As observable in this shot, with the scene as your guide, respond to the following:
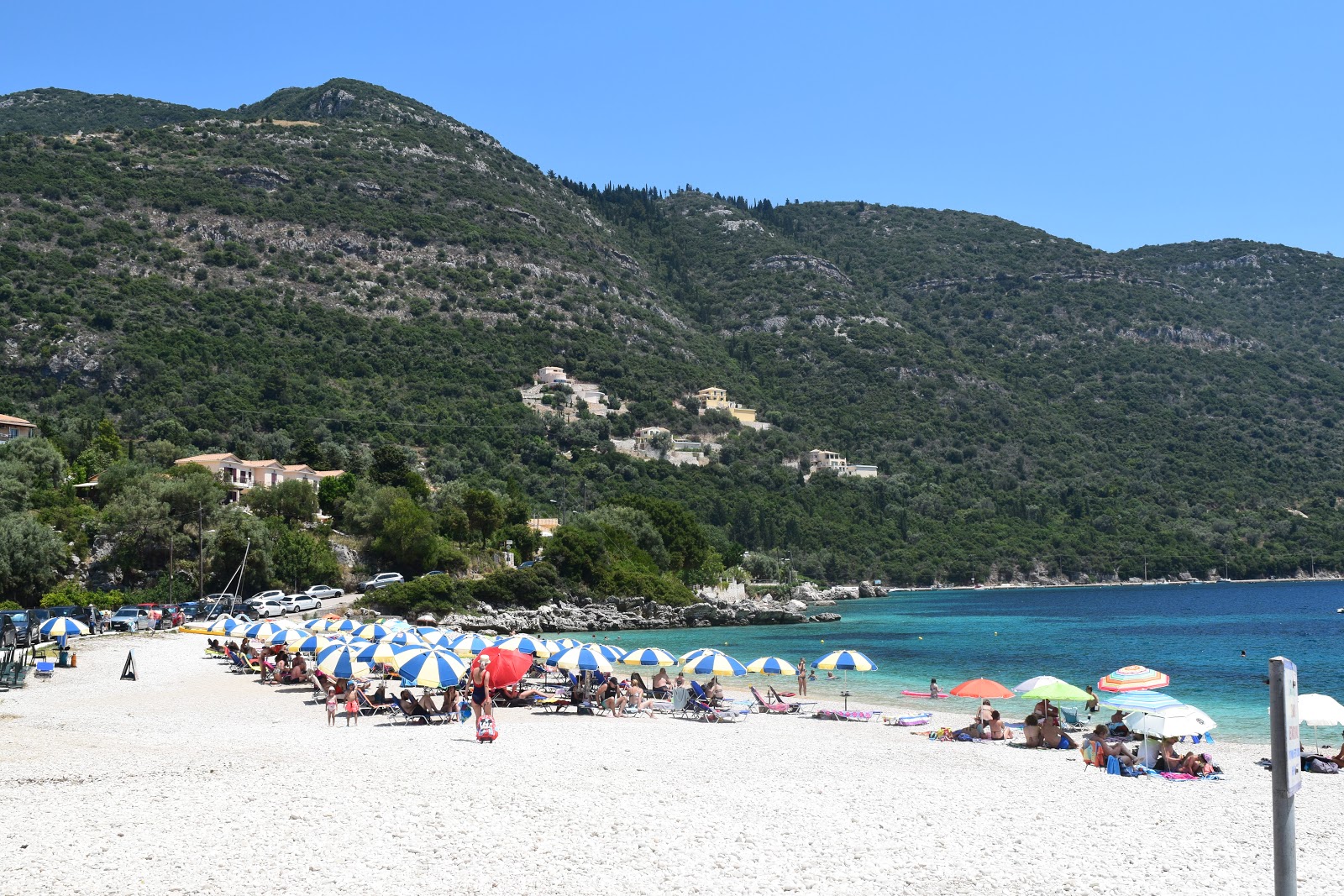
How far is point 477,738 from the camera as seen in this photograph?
61.8 ft

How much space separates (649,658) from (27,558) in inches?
1155

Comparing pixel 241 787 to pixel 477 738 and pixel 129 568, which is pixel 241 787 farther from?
pixel 129 568

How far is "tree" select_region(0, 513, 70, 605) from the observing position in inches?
1657

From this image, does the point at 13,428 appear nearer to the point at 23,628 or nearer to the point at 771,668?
the point at 23,628

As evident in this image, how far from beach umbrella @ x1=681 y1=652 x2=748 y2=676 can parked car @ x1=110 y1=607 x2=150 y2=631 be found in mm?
24656

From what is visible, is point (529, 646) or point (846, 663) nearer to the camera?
point (846, 663)

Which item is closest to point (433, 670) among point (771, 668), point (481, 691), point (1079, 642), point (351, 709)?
point (351, 709)

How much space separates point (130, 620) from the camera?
3981cm

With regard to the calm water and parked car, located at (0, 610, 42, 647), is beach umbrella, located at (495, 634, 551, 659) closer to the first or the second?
the calm water

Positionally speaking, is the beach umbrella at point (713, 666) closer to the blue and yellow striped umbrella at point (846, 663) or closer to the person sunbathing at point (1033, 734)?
the blue and yellow striped umbrella at point (846, 663)

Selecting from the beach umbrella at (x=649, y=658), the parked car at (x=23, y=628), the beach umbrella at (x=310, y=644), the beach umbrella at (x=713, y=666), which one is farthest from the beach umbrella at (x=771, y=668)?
the parked car at (x=23, y=628)

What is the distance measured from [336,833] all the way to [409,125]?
179m

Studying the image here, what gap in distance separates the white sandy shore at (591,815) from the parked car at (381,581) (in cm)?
3339

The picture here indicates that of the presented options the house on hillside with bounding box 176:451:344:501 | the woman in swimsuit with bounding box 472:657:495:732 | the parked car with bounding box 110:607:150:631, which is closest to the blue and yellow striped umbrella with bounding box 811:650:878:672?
the woman in swimsuit with bounding box 472:657:495:732
